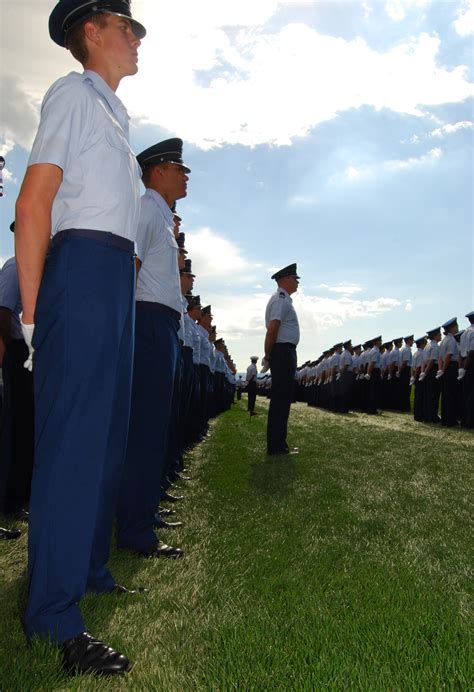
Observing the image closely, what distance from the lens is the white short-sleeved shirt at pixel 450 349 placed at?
14.6 metres

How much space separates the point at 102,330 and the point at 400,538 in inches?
97.8

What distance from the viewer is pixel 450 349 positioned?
14656 mm

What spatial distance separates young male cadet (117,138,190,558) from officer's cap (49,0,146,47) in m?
1.23

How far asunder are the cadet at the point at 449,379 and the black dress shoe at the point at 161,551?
39.7 ft

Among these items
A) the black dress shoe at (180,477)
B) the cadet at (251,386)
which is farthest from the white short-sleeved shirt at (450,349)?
the black dress shoe at (180,477)

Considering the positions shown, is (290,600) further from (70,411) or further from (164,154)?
(164,154)

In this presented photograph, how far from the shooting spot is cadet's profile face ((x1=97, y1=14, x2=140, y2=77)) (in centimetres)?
252

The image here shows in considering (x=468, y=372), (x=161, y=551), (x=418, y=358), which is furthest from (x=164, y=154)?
(x=418, y=358)

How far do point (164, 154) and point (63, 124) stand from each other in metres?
1.87

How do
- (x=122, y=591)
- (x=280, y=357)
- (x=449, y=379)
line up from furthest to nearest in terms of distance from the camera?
(x=449, y=379), (x=280, y=357), (x=122, y=591)

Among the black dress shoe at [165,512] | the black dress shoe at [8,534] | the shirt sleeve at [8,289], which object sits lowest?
the black dress shoe at [8,534]

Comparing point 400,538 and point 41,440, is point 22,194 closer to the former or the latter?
point 41,440

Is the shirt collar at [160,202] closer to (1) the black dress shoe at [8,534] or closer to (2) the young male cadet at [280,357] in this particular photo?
(1) the black dress shoe at [8,534]

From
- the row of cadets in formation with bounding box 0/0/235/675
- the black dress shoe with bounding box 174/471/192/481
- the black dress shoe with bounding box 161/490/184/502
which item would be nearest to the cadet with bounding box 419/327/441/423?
the black dress shoe with bounding box 174/471/192/481
